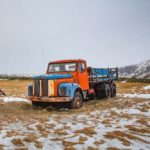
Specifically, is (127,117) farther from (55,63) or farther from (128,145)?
(55,63)

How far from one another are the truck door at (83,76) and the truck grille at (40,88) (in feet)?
8.05

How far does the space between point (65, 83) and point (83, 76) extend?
86.8 inches

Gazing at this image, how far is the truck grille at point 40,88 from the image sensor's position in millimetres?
16906

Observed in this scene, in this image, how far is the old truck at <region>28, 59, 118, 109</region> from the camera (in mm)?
16594

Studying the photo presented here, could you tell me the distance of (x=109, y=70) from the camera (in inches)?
948

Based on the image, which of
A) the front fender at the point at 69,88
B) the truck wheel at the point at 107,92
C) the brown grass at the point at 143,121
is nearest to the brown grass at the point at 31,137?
the brown grass at the point at 143,121

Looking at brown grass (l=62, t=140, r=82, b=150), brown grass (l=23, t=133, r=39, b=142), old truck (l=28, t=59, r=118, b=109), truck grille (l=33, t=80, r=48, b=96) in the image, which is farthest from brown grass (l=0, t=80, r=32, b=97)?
brown grass (l=62, t=140, r=82, b=150)

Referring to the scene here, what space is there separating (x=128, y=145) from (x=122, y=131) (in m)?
1.58

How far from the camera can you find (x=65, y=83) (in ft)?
55.4

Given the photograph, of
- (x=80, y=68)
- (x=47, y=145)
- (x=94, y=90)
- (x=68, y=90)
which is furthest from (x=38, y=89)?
(x=47, y=145)

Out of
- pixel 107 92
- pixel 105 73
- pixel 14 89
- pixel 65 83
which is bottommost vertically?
pixel 14 89

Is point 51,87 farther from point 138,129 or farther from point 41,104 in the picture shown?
point 138,129

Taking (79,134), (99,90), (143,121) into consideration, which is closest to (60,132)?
(79,134)

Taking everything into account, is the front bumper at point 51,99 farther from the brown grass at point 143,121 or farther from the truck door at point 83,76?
the brown grass at point 143,121
